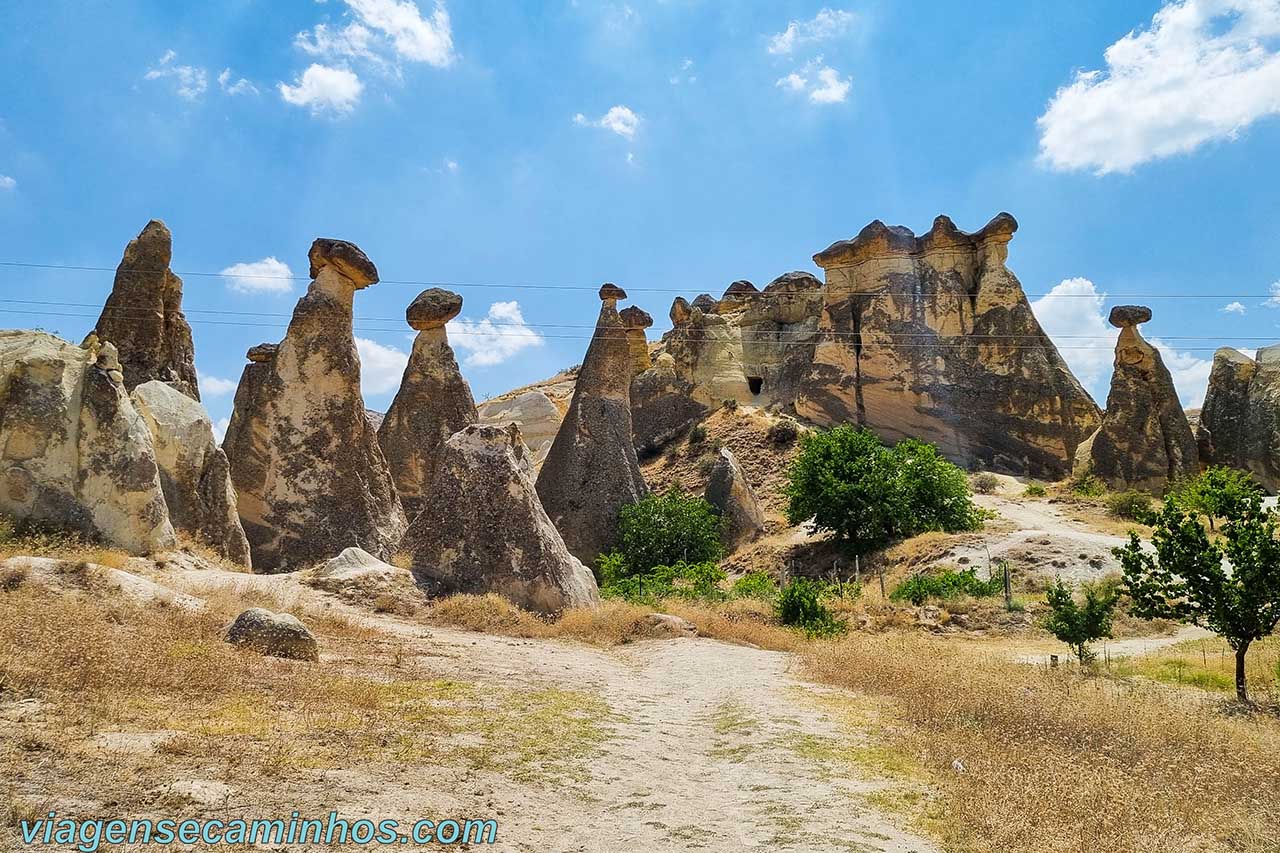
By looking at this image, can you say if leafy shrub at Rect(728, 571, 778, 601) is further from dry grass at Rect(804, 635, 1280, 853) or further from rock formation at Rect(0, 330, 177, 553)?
rock formation at Rect(0, 330, 177, 553)

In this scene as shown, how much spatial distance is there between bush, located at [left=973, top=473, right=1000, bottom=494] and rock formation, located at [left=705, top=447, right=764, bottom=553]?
7344mm

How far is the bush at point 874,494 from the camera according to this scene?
20.9m

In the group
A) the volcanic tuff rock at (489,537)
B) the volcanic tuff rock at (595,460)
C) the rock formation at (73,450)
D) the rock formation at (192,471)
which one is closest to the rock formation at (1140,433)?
the volcanic tuff rock at (595,460)

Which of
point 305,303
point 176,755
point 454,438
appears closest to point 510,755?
point 176,755

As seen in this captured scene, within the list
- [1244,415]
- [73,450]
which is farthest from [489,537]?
[1244,415]

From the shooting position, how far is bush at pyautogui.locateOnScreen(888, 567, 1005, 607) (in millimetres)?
15617

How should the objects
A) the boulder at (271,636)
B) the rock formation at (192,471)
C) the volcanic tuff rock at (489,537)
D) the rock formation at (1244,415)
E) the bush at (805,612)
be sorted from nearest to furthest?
1. the boulder at (271,636)
2. the volcanic tuff rock at (489,537)
3. the rock formation at (192,471)
4. the bush at (805,612)
5. the rock formation at (1244,415)

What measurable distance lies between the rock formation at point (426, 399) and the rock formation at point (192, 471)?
22.4 feet

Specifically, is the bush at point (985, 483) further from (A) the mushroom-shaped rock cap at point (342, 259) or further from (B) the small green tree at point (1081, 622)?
(A) the mushroom-shaped rock cap at point (342, 259)

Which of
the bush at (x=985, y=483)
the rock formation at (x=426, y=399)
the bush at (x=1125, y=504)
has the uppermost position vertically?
the rock formation at (x=426, y=399)

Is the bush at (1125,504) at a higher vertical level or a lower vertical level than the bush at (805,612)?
higher

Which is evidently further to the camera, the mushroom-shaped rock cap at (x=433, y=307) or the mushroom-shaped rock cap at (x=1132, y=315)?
the mushroom-shaped rock cap at (x=1132, y=315)

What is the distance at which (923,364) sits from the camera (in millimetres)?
31781

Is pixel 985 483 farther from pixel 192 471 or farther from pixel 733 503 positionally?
pixel 192 471
